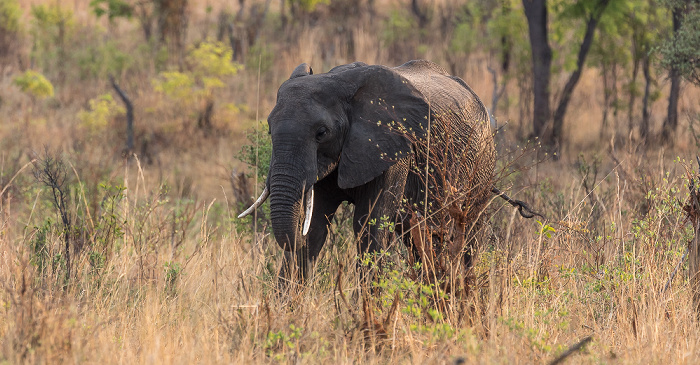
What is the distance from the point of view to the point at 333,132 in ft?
16.9

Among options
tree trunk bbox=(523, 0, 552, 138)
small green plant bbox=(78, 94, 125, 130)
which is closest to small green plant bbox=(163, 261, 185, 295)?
tree trunk bbox=(523, 0, 552, 138)

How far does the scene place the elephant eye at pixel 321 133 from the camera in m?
5.04

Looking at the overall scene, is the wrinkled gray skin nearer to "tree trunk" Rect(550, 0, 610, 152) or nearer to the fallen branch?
the fallen branch

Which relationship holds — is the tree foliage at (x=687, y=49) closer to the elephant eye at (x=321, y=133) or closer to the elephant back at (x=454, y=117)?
the elephant back at (x=454, y=117)

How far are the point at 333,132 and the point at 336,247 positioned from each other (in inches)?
59.9

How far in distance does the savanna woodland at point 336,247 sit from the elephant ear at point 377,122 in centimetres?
42

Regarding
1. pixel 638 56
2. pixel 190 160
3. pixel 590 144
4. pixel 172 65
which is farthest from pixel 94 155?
pixel 638 56

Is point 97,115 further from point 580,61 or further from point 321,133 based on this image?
point 321,133

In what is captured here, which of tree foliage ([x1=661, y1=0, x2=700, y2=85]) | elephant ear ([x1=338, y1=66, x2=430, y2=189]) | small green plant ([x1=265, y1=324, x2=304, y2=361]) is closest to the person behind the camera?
small green plant ([x1=265, y1=324, x2=304, y2=361])

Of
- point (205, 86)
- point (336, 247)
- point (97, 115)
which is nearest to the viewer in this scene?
point (336, 247)

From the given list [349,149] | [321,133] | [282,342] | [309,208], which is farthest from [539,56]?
[282,342]

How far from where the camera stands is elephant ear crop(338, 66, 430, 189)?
5.21 metres

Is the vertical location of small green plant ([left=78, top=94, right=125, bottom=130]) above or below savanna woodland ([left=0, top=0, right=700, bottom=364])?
below

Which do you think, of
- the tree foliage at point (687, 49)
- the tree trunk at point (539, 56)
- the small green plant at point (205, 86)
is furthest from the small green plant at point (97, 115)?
the tree foliage at point (687, 49)
